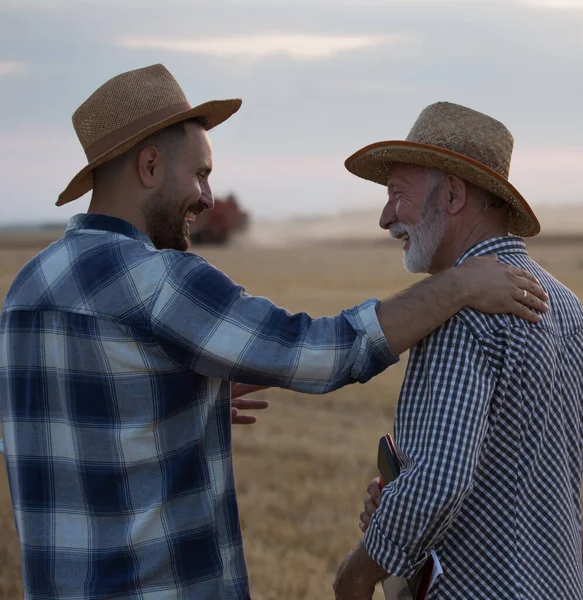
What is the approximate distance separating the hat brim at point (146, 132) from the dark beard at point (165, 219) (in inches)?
7.5

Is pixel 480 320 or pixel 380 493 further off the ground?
pixel 480 320

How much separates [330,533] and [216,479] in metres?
4.52

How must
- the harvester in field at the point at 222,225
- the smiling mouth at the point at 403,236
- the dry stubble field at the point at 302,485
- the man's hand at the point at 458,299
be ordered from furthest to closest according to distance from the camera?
the harvester in field at the point at 222,225, the dry stubble field at the point at 302,485, the smiling mouth at the point at 403,236, the man's hand at the point at 458,299

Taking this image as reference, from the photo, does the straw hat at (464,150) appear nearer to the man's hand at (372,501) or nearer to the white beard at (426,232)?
the white beard at (426,232)

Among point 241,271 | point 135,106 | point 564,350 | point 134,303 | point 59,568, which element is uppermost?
point 135,106

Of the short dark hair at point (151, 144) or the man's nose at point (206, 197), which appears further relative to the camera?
the man's nose at point (206, 197)

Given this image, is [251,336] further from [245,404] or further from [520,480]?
[245,404]

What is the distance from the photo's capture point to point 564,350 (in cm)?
296

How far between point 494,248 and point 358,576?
112 cm

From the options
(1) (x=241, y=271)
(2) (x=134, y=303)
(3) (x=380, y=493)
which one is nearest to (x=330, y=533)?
(3) (x=380, y=493)

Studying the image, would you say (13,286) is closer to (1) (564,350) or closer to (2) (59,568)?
(2) (59,568)

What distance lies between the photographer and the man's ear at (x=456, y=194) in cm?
308

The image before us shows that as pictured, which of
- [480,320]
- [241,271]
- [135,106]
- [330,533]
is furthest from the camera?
[241,271]

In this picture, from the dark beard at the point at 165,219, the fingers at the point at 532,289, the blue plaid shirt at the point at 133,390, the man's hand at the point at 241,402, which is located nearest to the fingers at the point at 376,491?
the blue plaid shirt at the point at 133,390
